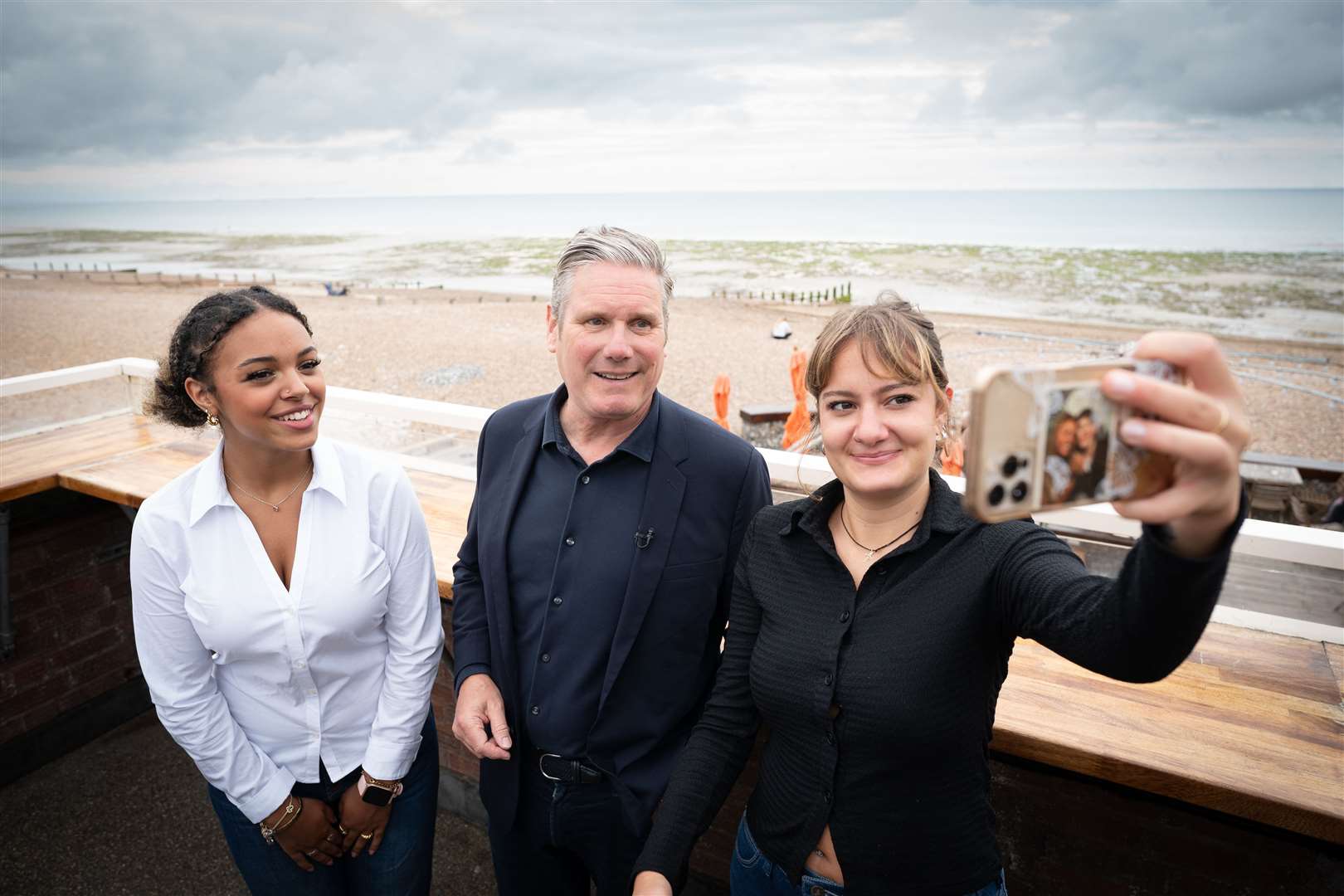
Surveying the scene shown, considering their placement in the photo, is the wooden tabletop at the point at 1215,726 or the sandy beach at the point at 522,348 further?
the sandy beach at the point at 522,348

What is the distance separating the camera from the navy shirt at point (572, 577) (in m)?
1.67

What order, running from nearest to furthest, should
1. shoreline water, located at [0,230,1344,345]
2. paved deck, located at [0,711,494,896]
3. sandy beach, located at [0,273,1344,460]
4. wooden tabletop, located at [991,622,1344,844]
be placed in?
wooden tabletop, located at [991,622,1344,844]
paved deck, located at [0,711,494,896]
sandy beach, located at [0,273,1344,460]
shoreline water, located at [0,230,1344,345]

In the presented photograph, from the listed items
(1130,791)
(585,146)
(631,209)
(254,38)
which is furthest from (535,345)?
(585,146)

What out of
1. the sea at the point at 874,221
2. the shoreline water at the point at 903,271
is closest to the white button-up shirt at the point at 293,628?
the shoreline water at the point at 903,271

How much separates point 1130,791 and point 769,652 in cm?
129

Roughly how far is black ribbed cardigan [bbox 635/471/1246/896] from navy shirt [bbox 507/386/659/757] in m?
0.34

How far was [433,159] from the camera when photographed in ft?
568

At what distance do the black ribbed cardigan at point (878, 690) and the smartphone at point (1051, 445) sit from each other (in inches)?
13.8

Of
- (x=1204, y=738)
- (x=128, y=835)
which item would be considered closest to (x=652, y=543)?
(x=1204, y=738)

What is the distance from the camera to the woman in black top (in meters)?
1.20

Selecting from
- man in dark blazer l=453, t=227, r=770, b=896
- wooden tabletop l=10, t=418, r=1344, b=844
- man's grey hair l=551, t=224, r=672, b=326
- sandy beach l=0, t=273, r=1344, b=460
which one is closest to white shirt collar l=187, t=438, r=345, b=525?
man in dark blazer l=453, t=227, r=770, b=896

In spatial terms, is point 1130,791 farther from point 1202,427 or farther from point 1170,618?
point 1202,427

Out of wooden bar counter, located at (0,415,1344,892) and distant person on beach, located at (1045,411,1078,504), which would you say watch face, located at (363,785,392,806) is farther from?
distant person on beach, located at (1045,411,1078,504)

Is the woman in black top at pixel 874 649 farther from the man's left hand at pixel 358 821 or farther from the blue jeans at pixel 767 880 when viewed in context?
the man's left hand at pixel 358 821
